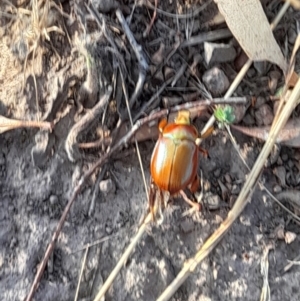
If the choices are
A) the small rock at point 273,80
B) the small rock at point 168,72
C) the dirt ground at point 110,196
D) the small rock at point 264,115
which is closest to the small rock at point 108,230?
the dirt ground at point 110,196

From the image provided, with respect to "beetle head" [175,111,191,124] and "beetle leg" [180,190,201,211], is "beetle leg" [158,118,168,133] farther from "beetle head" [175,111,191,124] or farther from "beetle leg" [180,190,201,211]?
"beetle leg" [180,190,201,211]

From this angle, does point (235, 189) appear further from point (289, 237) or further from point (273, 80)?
point (273, 80)

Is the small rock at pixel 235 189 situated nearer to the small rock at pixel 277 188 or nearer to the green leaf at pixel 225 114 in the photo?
the small rock at pixel 277 188

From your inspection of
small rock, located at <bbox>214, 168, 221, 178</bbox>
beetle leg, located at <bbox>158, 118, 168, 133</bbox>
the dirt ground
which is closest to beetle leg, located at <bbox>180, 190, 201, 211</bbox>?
the dirt ground

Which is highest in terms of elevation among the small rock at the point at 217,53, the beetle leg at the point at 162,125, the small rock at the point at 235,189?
the small rock at the point at 217,53

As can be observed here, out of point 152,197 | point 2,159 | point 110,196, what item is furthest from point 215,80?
point 2,159

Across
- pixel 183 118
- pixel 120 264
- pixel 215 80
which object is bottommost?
pixel 120 264
